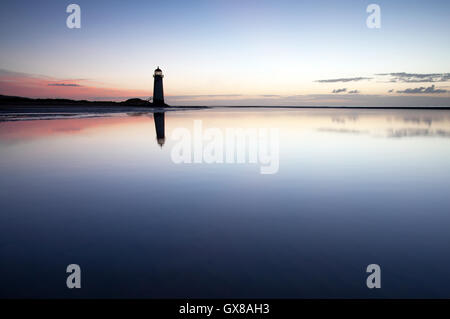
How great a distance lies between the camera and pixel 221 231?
4.26 meters

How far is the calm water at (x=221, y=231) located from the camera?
9.82 feet

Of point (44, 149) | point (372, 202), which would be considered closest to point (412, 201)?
point (372, 202)

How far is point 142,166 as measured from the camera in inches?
355

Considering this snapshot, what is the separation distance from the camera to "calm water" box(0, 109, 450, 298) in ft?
9.82

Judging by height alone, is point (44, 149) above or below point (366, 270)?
above

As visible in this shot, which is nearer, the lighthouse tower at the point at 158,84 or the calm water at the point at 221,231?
the calm water at the point at 221,231

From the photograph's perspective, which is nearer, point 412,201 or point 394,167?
point 412,201

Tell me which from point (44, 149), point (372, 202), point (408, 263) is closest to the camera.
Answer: point (408, 263)

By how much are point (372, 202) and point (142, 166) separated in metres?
6.54

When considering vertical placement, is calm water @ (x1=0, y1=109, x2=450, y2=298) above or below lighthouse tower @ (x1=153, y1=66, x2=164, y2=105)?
below

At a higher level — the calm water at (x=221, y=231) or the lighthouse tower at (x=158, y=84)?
the lighthouse tower at (x=158, y=84)

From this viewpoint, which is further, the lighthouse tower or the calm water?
the lighthouse tower
